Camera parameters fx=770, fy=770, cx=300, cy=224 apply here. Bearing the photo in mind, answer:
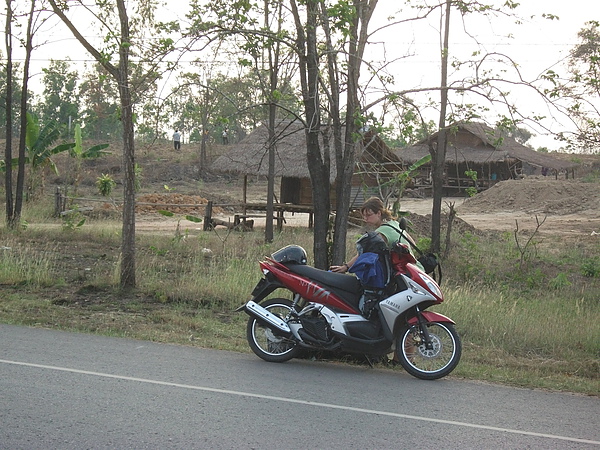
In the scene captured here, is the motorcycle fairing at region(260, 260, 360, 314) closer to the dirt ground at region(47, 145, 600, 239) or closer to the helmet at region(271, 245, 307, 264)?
the helmet at region(271, 245, 307, 264)

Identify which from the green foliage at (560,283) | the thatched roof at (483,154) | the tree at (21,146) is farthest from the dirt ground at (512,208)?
the green foliage at (560,283)

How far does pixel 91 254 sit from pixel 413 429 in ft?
46.4

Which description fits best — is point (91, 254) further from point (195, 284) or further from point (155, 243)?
point (195, 284)

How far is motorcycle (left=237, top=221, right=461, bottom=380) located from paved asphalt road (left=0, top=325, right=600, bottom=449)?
25 cm

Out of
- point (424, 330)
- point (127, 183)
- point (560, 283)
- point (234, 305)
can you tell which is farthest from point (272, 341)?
point (560, 283)

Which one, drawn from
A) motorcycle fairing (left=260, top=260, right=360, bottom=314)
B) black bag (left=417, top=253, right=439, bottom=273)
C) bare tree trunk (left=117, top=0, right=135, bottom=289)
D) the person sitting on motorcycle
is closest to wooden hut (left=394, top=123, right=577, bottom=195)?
bare tree trunk (left=117, top=0, right=135, bottom=289)

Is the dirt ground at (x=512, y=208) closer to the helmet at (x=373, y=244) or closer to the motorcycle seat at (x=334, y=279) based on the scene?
the motorcycle seat at (x=334, y=279)

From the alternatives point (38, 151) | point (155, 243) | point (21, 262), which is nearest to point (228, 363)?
point (21, 262)

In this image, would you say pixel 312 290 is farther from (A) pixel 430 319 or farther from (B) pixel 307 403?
(B) pixel 307 403

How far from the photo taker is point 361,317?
26.2 ft

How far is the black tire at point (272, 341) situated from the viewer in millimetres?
8312

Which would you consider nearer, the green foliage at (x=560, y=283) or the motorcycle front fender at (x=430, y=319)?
the motorcycle front fender at (x=430, y=319)

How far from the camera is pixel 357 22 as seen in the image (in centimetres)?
1116

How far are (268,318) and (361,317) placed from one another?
102cm
